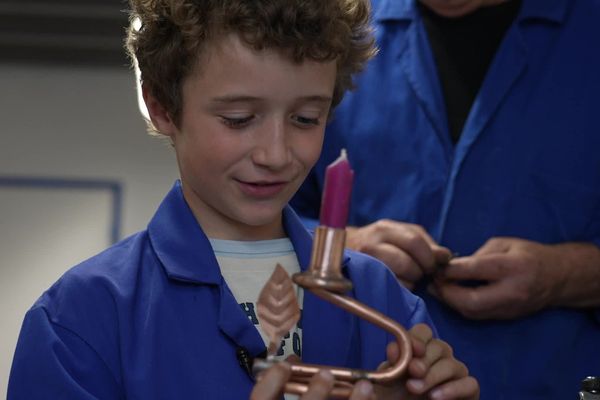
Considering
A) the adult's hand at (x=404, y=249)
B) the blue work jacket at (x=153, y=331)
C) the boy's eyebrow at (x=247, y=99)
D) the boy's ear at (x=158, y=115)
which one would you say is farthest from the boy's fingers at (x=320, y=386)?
the adult's hand at (x=404, y=249)

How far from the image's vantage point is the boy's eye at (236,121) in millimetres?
1347

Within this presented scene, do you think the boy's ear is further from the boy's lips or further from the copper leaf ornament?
the copper leaf ornament

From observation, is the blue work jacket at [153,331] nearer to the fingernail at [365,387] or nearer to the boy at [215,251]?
the boy at [215,251]

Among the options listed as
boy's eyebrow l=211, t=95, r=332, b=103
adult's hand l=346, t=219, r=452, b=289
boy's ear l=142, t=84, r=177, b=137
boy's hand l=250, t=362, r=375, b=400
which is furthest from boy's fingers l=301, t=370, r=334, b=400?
adult's hand l=346, t=219, r=452, b=289

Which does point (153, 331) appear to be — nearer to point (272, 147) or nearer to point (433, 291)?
point (272, 147)

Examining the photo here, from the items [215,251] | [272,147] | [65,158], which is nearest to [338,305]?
[272,147]

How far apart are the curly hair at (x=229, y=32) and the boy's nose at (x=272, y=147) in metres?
0.09

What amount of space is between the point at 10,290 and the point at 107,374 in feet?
12.7

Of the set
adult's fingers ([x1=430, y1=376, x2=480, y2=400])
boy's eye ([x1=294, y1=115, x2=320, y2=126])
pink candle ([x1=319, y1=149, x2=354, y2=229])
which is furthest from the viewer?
boy's eye ([x1=294, y1=115, x2=320, y2=126])

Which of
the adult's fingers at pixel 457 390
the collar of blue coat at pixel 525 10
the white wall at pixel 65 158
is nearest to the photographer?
the adult's fingers at pixel 457 390

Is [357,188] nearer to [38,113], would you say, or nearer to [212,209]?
[212,209]

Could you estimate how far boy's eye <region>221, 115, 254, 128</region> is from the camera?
1.35 m

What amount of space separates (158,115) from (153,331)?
0.30 meters

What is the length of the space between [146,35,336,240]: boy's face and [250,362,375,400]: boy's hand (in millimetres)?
323
